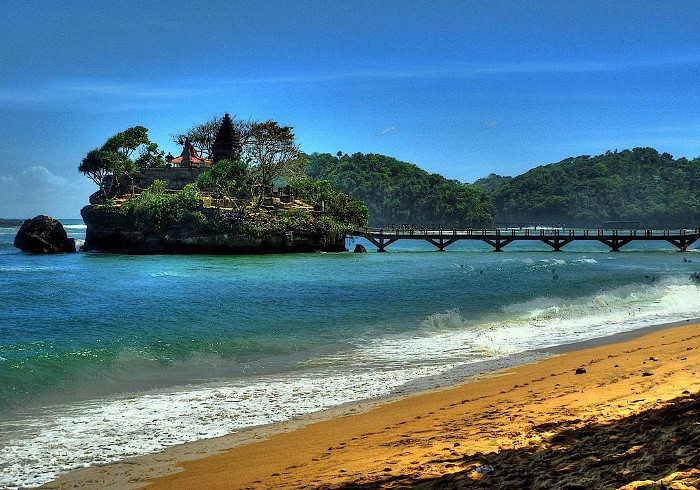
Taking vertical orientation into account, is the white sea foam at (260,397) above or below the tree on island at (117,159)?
below

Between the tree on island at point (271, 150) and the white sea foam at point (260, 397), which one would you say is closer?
the white sea foam at point (260, 397)

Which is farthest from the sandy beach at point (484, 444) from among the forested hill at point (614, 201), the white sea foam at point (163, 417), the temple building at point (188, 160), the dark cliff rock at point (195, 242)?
the forested hill at point (614, 201)

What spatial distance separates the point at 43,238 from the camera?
6438 centimetres

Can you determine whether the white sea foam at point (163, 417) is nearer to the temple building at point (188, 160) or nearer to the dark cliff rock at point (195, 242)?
the dark cliff rock at point (195, 242)

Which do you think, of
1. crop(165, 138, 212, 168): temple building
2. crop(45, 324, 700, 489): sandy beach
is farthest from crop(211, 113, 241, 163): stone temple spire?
crop(45, 324, 700, 489): sandy beach

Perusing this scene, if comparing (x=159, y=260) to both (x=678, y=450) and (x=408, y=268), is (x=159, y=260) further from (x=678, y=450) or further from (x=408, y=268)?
(x=678, y=450)

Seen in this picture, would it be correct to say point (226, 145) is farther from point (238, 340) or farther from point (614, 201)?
point (614, 201)

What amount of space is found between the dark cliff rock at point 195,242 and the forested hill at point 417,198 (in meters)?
103

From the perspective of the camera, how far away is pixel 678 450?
516 cm

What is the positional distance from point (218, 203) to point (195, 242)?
467 centimetres

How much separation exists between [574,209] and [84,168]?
151803 millimetres

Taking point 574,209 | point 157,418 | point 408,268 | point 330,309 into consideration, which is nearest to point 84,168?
point 408,268

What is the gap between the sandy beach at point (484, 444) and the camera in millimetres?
5348

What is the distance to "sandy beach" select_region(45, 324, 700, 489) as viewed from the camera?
5.35m
